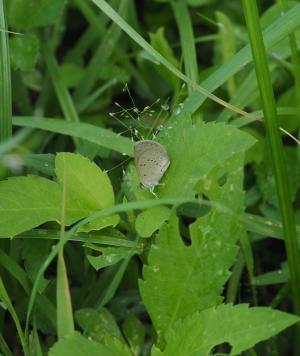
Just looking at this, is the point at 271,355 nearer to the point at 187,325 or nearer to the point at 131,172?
the point at 187,325

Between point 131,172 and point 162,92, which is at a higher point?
point 162,92

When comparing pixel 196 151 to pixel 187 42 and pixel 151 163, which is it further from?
pixel 187 42

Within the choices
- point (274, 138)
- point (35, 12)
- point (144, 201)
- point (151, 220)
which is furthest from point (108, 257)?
point (35, 12)

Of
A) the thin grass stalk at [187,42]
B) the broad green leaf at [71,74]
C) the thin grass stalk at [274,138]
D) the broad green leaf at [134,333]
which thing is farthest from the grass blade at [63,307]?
the broad green leaf at [71,74]

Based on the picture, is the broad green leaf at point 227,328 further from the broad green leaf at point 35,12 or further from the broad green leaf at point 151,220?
the broad green leaf at point 35,12

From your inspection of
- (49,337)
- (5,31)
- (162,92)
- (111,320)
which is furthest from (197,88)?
(162,92)

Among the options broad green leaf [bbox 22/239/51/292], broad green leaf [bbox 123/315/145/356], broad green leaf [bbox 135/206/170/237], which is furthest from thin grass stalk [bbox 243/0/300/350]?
broad green leaf [bbox 22/239/51/292]
